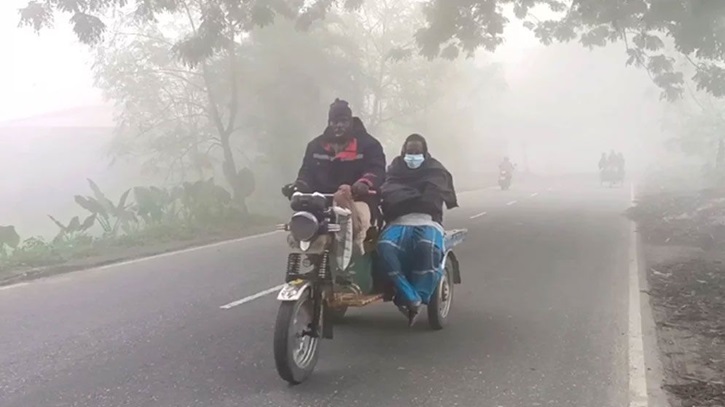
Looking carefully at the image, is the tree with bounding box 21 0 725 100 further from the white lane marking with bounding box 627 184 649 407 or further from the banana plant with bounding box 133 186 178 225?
the white lane marking with bounding box 627 184 649 407

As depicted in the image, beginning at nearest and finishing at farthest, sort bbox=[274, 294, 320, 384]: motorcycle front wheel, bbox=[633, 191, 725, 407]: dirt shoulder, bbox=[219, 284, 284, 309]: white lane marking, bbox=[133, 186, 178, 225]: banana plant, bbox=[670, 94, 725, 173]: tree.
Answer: bbox=[274, 294, 320, 384]: motorcycle front wheel → bbox=[633, 191, 725, 407]: dirt shoulder → bbox=[219, 284, 284, 309]: white lane marking → bbox=[133, 186, 178, 225]: banana plant → bbox=[670, 94, 725, 173]: tree

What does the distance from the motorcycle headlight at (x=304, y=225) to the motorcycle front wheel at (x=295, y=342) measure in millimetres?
473

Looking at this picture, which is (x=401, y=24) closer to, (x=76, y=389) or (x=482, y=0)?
(x=482, y=0)

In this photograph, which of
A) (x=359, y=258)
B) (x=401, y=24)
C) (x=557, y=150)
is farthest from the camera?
(x=557, y=150)

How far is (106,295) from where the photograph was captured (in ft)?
27.9

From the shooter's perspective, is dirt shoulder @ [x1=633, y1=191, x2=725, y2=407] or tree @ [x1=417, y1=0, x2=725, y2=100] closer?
dirt shoulder @ [x1=633, y1=191, x2=725, y2=407]

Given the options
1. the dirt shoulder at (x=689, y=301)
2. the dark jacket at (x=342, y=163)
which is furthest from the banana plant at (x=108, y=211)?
Answer: the dirt shoulder at (x=689, y=301)

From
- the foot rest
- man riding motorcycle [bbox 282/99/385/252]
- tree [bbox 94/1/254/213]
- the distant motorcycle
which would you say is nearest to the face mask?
man riding motorcycle [bbox 282/99/385/252]

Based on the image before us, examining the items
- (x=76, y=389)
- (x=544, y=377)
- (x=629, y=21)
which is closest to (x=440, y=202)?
(x=544, y=377)

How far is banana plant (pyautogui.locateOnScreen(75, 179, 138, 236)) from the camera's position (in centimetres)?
1459

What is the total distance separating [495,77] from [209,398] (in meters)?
50.9

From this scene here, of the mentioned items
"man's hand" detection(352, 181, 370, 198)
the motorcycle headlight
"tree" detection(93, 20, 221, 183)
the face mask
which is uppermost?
"tree" detection(93, 20, 221, 183)

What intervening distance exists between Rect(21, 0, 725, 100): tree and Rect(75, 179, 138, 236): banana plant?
10.8 ft

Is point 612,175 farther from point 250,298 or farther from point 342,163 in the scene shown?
point 342,163
